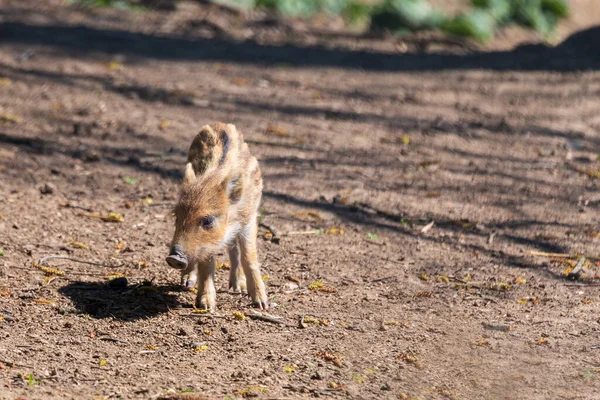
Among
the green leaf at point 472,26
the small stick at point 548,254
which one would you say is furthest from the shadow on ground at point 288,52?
the small stick at point 548,254

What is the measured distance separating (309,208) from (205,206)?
7.48 feet

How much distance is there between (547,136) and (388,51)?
12.8ft

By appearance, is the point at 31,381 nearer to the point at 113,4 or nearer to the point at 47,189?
the point at 47,189

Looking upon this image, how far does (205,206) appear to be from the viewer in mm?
5805

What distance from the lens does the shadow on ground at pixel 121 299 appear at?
18.8ft

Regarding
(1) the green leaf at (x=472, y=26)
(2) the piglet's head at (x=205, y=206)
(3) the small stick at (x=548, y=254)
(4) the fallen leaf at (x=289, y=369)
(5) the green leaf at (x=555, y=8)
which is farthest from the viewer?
(5) the green leaf at (x=555, y=8)

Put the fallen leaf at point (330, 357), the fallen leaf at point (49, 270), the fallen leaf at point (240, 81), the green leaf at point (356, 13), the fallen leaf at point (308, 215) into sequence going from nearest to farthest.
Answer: the fallen leaf at point (330, 357)
the fallen leaf at point (49, 270)
the fallen leaf at point (308, 215)
the fallen leaf at point (240, 81)
the green leaf at point (356, 13)

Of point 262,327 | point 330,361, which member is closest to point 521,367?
point 330,361

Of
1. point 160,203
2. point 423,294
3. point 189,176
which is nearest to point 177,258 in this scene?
point 189,176

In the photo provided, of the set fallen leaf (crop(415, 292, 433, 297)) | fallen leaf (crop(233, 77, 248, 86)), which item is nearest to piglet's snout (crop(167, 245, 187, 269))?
fallen leaf (crop(415, 292, 433, 297))

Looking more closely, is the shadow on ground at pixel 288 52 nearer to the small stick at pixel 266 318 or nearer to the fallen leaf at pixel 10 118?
the fallen leaf at pixel 10 118

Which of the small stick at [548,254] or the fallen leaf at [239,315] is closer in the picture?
the fallen leaf at [239,315]

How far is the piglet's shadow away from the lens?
5.74 meters

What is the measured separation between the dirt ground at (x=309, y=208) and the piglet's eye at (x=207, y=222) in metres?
0.55
